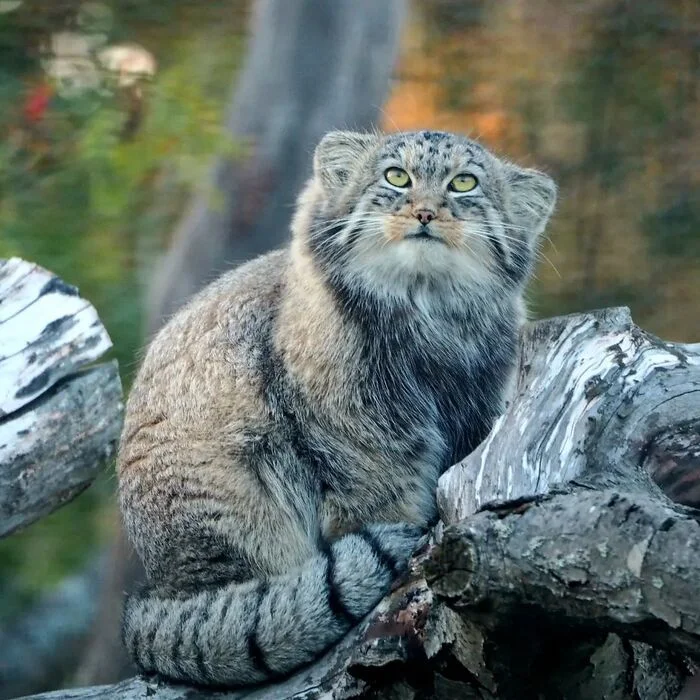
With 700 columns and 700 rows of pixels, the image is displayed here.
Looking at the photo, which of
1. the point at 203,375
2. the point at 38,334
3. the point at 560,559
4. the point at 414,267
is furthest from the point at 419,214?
the point at 560,559

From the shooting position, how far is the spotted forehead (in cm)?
418

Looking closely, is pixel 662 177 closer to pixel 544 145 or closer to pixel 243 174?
pixel 544 145

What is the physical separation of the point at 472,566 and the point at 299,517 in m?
1.81

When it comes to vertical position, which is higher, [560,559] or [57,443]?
[560,559]

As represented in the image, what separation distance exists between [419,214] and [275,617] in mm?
1379

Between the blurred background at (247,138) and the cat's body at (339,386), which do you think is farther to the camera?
the blurred background at (247,138)

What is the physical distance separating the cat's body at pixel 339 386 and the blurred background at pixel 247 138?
1.90 metres

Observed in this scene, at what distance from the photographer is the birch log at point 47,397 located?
13.3 ft

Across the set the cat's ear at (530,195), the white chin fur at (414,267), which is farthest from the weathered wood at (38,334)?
the cat's ear at (530,195)

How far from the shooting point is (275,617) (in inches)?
142

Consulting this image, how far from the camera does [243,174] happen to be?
707cm

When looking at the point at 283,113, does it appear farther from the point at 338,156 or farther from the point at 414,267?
the point at 414,267

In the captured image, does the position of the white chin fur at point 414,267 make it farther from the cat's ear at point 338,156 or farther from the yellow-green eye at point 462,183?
the cat's ear at point 338,156

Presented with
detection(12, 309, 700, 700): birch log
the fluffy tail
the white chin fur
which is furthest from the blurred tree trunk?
detection(12, 309, 700, 700): birch log
